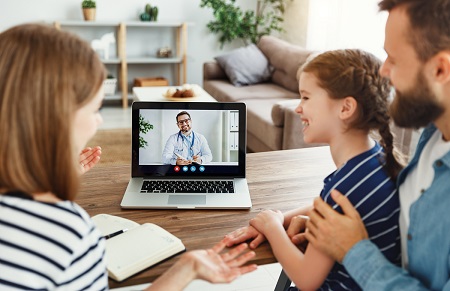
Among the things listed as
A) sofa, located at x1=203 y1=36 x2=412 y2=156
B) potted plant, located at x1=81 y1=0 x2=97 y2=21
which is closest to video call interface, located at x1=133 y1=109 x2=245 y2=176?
sofa, located at x1=203 y1=36 x2=412 y2=156

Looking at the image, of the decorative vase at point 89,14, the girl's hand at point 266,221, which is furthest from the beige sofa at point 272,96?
the girl's hand at point 266,221

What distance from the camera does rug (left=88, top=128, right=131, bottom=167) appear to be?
13.1 feet

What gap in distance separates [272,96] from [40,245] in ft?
12.0

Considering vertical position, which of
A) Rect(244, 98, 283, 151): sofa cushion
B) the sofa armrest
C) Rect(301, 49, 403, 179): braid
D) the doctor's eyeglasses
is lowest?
Rect(244, 98, 283, 151): sofa cushion

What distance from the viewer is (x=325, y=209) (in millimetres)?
1115

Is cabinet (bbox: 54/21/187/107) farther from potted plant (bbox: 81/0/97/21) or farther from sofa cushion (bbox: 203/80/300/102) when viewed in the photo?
sofa cushion (bbox: 203/80/300/102)

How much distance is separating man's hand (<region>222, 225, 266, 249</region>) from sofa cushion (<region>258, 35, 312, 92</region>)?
329cm

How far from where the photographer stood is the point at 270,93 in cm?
447

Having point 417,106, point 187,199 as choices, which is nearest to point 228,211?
point 187,199

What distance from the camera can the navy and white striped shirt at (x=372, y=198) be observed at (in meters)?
1.13

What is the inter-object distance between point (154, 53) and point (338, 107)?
196 inches

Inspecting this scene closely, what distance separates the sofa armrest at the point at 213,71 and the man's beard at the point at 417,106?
13.4ft

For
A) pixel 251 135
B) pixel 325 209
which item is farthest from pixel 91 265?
pixel 251 135

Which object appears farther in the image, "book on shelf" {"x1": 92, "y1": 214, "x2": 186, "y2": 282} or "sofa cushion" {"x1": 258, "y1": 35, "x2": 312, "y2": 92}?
"sofa cushion" {"x1": 258, "y1": 35, "x2": 312, "y2": 92}
